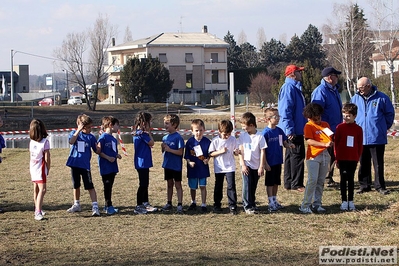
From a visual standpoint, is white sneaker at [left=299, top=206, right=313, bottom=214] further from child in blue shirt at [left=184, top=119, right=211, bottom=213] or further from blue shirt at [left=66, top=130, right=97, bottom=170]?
blue shirt at [left=66, top=130, right=97, bottom=170]

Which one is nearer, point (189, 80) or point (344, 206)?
point (344, 206)

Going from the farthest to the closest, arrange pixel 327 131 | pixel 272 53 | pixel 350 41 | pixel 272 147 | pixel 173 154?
Result: pixel 272 53 → pixel 350 41 → pixel 173 154 → pixel 272 147 → pixel 327 131

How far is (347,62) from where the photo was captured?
53.0 metres

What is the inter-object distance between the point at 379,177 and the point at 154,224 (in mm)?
4213

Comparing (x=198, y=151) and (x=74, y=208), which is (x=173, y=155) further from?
(x=74, y=208)

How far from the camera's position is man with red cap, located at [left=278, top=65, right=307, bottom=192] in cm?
1089

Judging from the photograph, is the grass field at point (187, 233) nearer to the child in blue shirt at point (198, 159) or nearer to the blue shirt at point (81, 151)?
the child in blue shirt at point (198, 159)

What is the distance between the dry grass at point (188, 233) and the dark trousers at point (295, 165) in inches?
13.0

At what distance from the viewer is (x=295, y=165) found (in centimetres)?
1125

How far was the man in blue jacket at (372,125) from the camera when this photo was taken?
10852 mm

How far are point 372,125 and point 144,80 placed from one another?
59849 mm

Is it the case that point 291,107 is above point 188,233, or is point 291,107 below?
above

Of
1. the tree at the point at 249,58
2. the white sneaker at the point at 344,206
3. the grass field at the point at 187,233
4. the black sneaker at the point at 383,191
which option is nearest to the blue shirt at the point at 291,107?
the grass field at the point at 187,233

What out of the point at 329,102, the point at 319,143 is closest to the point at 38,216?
the point at 319,143
